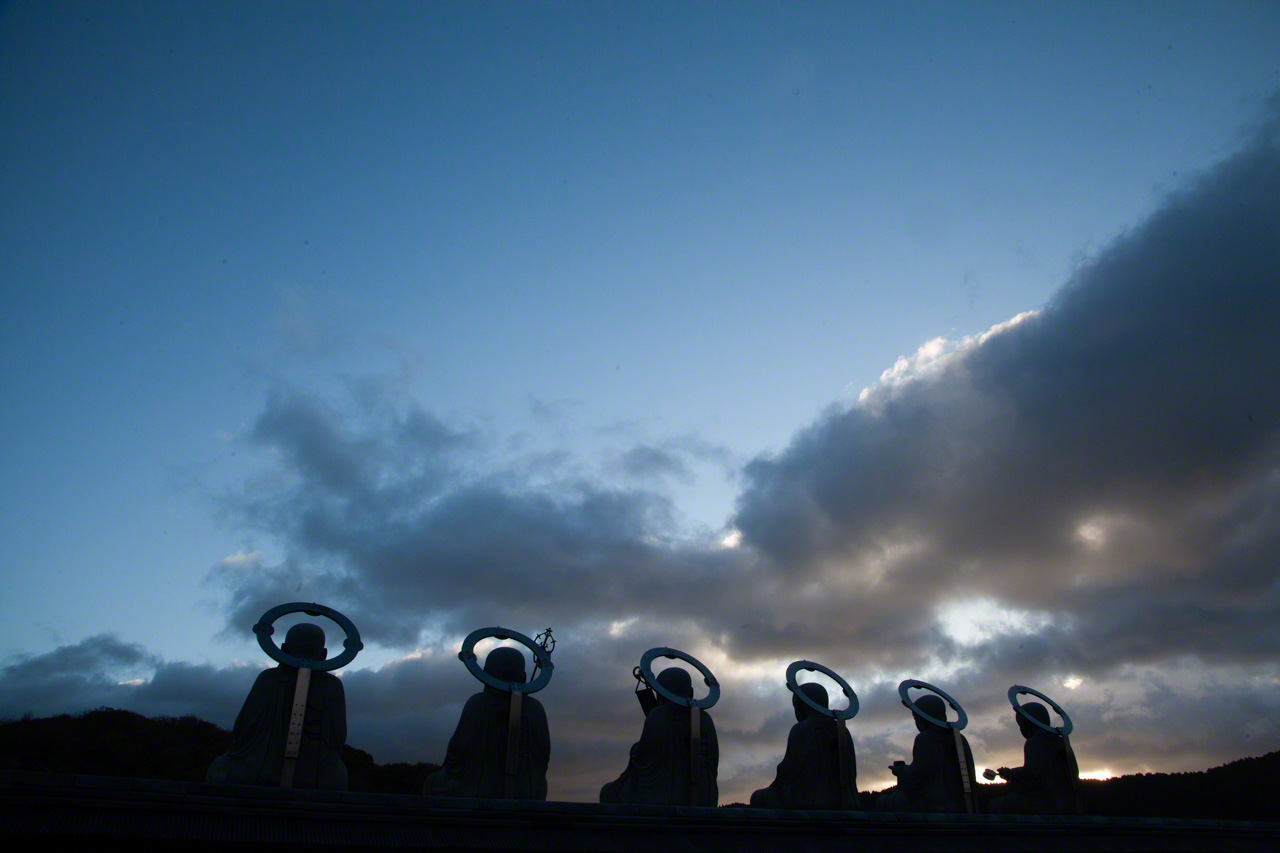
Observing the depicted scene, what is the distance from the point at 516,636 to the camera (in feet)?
58.0

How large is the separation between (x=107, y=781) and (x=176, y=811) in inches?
37.1

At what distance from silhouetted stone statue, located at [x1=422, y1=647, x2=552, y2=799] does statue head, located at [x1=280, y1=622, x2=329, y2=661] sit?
10.8ft

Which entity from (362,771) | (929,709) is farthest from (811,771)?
(362,771)

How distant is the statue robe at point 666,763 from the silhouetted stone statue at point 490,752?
7.86ft

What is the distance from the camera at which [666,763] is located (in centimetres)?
1927

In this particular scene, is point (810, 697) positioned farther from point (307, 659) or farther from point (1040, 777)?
point (307, 659)

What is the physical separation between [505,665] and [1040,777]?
15702 millimetres

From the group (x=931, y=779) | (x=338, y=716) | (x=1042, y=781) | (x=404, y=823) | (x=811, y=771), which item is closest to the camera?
(x=404, y=823)

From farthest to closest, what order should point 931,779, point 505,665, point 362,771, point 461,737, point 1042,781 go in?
point 362,771 → point 1042,781 → point 931,779 → point 505,665 → point 461,737

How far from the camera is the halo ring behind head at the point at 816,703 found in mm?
20562

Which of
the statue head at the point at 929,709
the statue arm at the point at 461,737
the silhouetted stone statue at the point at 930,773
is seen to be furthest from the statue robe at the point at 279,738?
the statue head at the point at 929,709

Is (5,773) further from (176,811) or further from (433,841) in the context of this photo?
(433,841)

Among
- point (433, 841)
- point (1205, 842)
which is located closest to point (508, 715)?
point (433, 841)

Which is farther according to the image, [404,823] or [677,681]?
[677,681]
